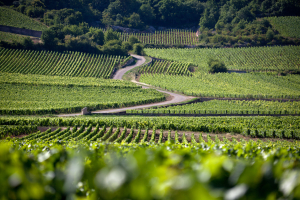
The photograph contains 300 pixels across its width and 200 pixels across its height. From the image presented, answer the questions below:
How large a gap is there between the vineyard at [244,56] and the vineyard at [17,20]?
4191 centimetres

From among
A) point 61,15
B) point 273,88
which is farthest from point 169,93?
point 61,15

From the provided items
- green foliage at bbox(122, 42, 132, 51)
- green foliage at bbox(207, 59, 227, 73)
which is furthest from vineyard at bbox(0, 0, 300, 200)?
green foliage at bbox(122, 42, 132, 51)

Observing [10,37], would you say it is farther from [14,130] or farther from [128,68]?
[14,130]

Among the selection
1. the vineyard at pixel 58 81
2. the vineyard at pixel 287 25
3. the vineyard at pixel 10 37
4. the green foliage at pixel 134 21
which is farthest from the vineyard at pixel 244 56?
the vineyard at pixel 10 37

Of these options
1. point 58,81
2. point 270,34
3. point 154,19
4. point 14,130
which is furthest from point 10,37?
point 270,34

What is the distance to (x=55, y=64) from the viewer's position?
63719 millimetres

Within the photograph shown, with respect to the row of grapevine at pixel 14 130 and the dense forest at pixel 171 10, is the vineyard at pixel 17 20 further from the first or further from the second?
the row of grapevine at pixel 14 130

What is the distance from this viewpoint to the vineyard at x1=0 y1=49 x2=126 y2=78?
59.8 metres

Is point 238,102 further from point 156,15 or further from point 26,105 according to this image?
point 156,15

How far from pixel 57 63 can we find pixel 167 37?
59292 mm

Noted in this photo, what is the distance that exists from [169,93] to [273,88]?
27418 millimetres

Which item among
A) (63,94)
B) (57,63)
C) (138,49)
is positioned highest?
(138,49)

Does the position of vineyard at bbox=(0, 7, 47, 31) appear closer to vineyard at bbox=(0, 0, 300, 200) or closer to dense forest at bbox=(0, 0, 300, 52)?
vineyard at bbox=(0, 0, 300, 200)

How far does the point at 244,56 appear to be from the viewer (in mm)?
84562
